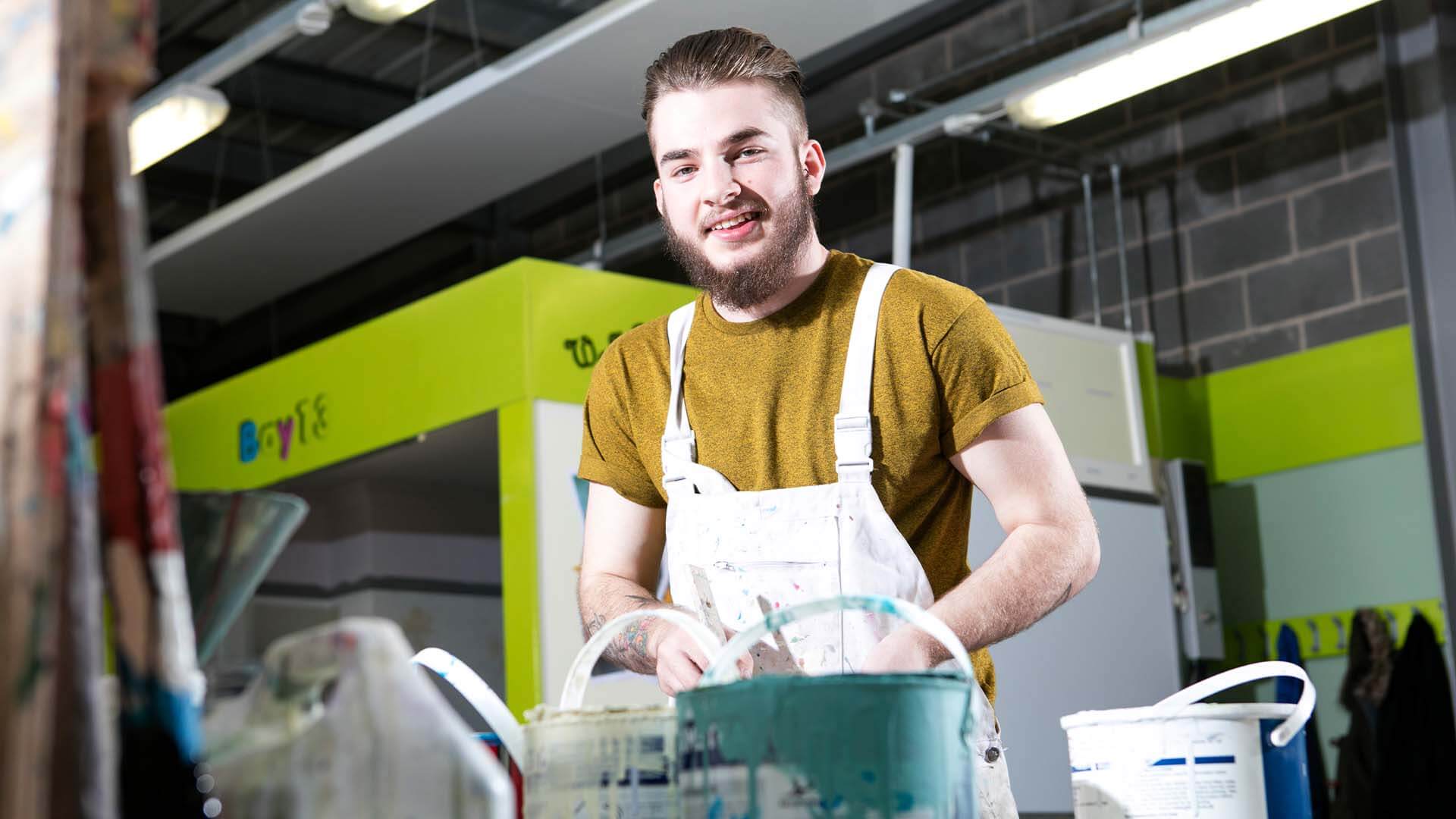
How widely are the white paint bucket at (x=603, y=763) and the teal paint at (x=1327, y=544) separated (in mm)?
4356

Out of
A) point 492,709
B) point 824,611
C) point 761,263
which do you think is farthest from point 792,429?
point 824,611

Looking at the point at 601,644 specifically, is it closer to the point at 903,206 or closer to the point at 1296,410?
the point at 903,206

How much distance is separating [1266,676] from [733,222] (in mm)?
799

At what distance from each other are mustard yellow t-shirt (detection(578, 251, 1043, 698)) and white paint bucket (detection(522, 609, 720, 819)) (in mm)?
702

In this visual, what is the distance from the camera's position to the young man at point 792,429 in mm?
1829

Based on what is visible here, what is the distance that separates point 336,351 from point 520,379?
103 centimetres

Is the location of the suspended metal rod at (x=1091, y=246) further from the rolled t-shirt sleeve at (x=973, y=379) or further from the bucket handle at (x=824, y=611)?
the bucket handle at (x=824, y=611)

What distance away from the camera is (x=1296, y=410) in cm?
556

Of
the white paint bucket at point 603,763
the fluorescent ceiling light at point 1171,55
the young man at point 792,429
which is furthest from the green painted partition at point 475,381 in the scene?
the white paint bucket at point 603,763

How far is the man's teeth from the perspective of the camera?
6.48ft

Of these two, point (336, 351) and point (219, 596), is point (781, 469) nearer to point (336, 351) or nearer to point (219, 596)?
point (219, 596)

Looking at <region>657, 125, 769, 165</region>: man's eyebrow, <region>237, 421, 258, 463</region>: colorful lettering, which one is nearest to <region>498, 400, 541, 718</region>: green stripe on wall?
<region>237, 421, 258, 463</region>: colorful lettering

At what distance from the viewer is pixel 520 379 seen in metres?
4.18

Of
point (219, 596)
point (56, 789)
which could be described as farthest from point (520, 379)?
point (56, 789)
